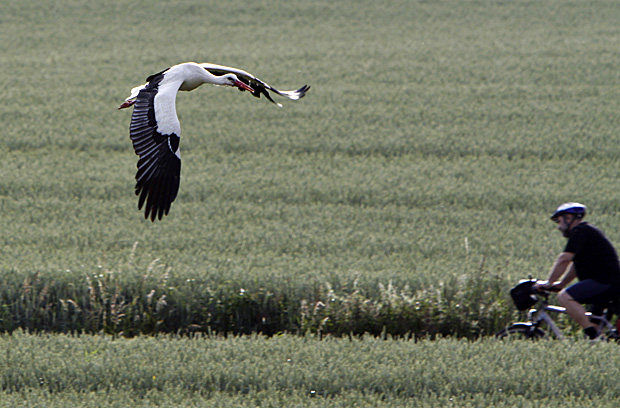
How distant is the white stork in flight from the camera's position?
5.02 metres

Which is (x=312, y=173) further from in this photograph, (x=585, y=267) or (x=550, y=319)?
(x=585, y=267)

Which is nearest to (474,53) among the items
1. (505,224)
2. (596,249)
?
(505,224)

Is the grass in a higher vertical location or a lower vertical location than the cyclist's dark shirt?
lower

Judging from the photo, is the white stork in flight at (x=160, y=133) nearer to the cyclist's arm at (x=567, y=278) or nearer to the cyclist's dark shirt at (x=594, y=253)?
the cyclist's dark shirt at (x=594, y=253)

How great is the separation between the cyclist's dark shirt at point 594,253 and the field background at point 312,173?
923 mm

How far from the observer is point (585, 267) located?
6.64 meters

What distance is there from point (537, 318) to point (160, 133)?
12.5 ft

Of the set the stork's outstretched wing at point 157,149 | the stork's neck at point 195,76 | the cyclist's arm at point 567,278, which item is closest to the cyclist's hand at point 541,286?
the cyclist's arm at point 567,278

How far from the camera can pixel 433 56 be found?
2002cm

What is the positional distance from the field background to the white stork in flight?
1431 millimetres

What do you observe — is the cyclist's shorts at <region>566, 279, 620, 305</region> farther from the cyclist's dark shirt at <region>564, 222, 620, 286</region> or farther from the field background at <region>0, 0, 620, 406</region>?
the field background at <region>0, 0, 620, 406</region>

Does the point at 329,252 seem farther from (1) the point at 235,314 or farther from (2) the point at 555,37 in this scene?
(2) the point at 555,37

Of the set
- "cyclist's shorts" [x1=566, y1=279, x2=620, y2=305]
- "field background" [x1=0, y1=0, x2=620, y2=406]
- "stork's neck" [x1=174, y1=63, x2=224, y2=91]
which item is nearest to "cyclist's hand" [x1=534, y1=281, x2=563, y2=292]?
"cyclist's shorts" [x1=566, y1=279, x2=620, y2=305]

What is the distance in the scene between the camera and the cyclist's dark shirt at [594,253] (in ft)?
21.3
